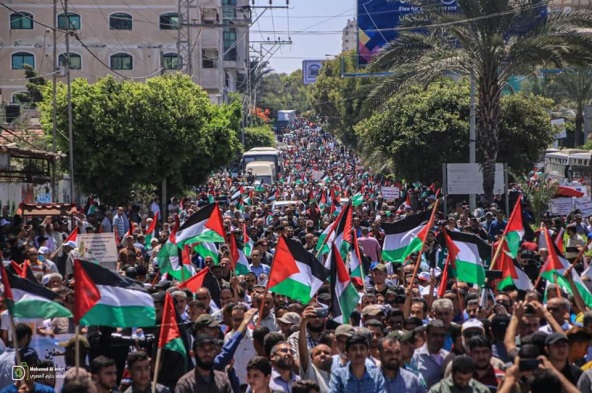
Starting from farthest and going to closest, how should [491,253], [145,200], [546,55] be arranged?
[145,200] < [546,55] < [491,253]

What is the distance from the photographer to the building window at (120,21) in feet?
216

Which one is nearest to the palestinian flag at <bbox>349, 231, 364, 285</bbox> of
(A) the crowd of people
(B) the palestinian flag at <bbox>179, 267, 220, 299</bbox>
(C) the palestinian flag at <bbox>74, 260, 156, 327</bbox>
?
(A) the crowd of people

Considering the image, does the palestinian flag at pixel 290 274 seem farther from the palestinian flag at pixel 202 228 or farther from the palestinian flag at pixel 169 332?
the palestinian flag at pixel 202 228

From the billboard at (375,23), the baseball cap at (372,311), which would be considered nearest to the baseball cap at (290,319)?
the baseball cap at (372,311)

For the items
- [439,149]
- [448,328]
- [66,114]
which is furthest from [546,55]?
[448,328]

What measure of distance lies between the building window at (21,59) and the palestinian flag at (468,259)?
5516 cm

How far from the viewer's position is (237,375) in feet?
32.2

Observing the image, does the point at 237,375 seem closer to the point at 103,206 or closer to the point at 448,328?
the point at 448,328

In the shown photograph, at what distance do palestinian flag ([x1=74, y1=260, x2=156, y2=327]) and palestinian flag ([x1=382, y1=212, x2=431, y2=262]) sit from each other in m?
5.30

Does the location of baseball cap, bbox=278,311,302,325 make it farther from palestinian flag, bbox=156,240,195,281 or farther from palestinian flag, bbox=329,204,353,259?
palestinian flag, bbox=156,240,195,281

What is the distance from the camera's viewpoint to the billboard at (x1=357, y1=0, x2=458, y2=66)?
1778 inches

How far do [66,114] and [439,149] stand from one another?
11.5 meters

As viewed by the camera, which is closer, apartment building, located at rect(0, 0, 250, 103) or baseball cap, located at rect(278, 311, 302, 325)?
baseball cap, located at rect(278, 311, 302, 325)

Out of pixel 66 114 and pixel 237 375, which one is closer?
pixel 237 375
